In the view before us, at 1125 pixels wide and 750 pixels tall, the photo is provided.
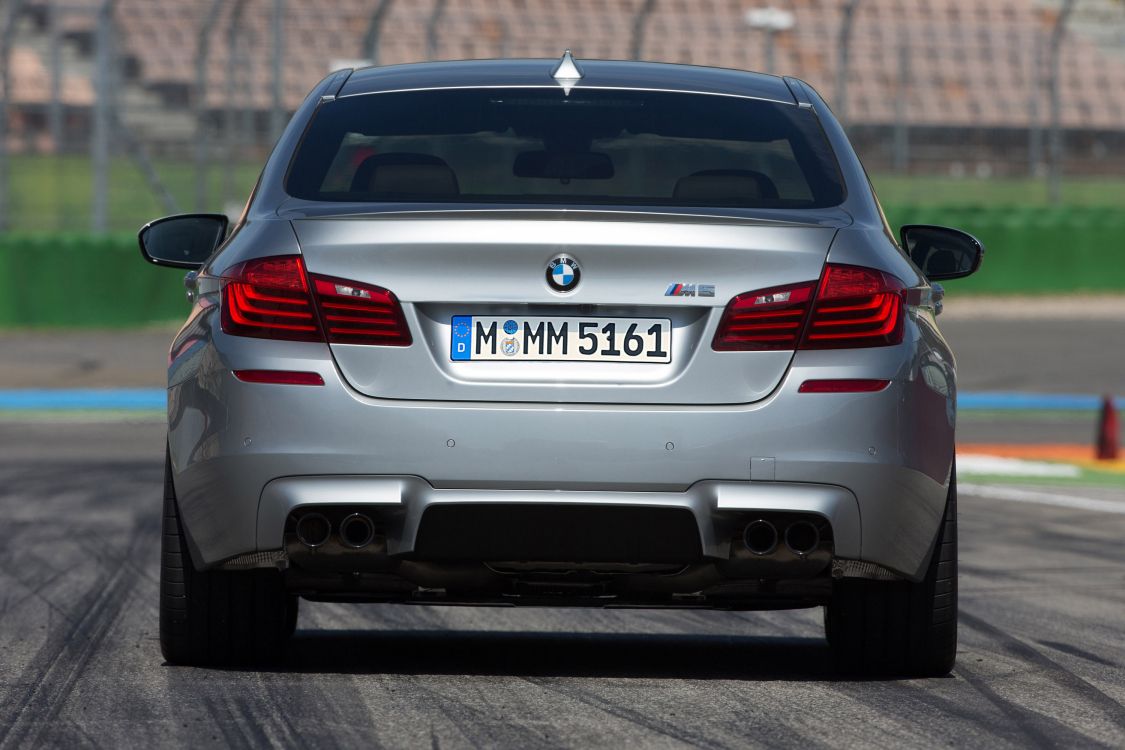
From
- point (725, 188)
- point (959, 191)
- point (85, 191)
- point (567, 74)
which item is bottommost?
point (725, 188)

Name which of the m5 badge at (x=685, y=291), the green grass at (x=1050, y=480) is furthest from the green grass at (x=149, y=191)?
the m5 badge at (x=685, y=291)

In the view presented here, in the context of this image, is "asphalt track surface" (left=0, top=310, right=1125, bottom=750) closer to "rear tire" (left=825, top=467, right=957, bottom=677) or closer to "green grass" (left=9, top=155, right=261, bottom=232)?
"rear tire" (left=825, top=467, right=957, bottom=677)

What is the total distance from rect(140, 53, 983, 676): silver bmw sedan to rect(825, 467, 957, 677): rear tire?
0.20 meters

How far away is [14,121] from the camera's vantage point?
23.7 meters

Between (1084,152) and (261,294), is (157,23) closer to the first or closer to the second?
(1084,152)

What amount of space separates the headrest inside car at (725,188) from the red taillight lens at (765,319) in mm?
446

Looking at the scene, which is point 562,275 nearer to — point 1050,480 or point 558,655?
point 558,655

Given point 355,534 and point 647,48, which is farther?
point 647,48

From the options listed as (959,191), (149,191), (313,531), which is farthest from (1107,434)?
(959,191)

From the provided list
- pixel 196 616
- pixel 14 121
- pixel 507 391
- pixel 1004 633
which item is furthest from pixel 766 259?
pixel 14 121

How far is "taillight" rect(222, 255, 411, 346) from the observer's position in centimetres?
500

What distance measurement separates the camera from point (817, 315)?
5031mm

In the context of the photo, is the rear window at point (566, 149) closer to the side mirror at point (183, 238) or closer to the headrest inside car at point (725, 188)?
the headrest inside car at point (725, 188)

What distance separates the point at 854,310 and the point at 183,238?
7.34 ft
